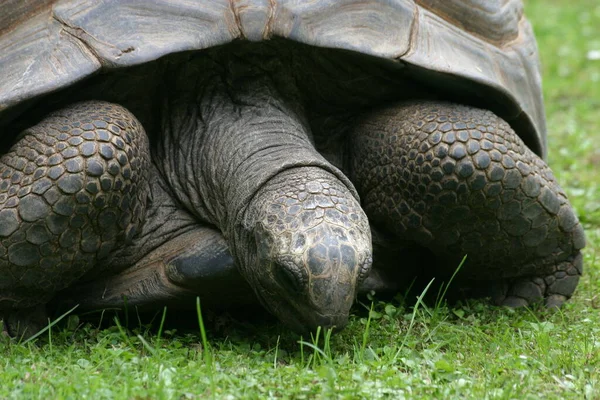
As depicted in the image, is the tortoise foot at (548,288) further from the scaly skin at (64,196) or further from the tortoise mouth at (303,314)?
the scaly skin at (64,196)

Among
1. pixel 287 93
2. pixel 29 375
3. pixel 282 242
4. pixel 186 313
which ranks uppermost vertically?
pixel 287 93

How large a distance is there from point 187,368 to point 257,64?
1.62m

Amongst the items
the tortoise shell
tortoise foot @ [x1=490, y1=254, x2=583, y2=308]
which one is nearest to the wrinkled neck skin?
the tortoise shell

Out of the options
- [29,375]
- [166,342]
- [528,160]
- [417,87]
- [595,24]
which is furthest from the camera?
[595,24]

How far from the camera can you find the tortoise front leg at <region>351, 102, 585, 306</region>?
14.0 feet

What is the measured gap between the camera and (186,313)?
15.0ft

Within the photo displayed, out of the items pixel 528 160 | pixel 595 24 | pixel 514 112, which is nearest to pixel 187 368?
pixel 528 160

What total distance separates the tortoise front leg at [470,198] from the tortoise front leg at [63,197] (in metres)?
1.13

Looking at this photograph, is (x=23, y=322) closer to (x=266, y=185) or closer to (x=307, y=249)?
(x=266, y=185)

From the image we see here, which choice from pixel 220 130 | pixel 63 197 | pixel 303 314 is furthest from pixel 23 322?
pixel 303 314

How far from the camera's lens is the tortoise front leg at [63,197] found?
383cm

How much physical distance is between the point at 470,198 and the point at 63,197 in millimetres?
1750

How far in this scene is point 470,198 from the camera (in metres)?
4.29

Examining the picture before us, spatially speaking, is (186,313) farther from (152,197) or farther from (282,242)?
(282,242)
